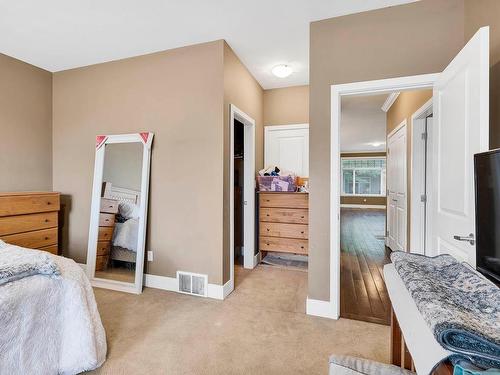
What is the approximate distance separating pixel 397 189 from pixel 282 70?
2659 millimetres

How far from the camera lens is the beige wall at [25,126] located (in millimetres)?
2857

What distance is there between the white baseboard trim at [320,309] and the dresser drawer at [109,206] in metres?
2.24

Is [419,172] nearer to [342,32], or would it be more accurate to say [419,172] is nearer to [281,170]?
[281,170]

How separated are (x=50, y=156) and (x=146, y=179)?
1533 mm

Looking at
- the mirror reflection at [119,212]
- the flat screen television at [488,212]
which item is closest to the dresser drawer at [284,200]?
the mirror reflection at [119,212]

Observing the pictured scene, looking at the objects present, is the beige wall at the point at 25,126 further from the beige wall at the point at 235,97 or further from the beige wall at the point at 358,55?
the beige wall at the point at 358,55

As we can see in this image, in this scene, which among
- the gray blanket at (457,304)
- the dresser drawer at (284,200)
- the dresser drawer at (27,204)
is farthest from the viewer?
the dresser drawer at (284,200)

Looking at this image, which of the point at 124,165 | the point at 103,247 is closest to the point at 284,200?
the point at 124,165

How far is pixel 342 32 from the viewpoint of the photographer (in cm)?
221

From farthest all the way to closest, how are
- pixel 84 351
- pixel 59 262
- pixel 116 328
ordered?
pixel 116 328 < pixel 59 262 < pixel 84 351

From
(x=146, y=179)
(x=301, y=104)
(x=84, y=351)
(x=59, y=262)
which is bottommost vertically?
(x=84, y=351)

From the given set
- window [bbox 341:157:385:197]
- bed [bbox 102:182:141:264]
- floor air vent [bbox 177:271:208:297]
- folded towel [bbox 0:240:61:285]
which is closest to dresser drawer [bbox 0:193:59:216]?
bed [bbox 102:182:141:264]

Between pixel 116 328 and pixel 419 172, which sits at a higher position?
pixel 419 172

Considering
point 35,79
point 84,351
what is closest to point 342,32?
point 84,351
